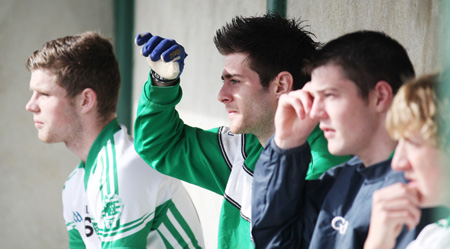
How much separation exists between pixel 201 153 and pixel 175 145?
0.09 m

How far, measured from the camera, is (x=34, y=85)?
98.3 inches

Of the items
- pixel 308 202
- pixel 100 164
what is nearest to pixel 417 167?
pixel 308 202

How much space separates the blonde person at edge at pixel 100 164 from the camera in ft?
7.36

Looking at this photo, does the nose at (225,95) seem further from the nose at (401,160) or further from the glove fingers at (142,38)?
the nose at (401,160)

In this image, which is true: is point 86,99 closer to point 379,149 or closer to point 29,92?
point 29,92

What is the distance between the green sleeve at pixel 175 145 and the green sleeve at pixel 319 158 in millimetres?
402

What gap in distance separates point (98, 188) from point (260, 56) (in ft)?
2.61

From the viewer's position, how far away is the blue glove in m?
1.80

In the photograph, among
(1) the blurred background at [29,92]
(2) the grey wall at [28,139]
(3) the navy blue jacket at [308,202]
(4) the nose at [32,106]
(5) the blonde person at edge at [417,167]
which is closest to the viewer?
(5) the blonde person at edge at [417,167]

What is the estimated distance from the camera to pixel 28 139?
3693 millimetres

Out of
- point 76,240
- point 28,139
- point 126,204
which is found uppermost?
point 28,139

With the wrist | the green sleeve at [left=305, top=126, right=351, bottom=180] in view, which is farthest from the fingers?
the green sleeve at [left=305, top=126, right=351, bottom=180]

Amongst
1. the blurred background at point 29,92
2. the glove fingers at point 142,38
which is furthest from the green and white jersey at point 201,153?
the blurred background at point 29,92

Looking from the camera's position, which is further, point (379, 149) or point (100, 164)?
point (100, 164)
